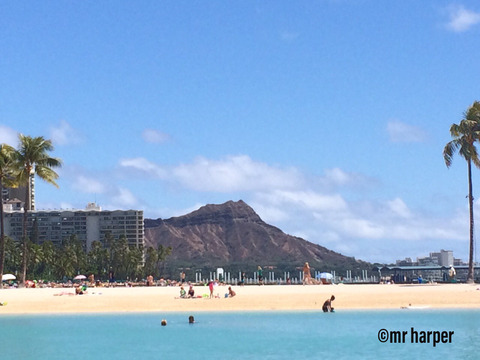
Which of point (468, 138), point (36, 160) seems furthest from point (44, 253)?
point (468, 138)

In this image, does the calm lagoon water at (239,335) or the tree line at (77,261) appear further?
the tree line at (77,261)

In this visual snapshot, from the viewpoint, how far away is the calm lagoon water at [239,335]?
3041cm

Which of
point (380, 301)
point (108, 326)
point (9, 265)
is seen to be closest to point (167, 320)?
point (108, 326)

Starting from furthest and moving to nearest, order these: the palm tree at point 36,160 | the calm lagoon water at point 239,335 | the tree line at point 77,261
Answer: the tree line at point 77,261
the palm tree at point 36,160
the calm lagoon water at point 239,335

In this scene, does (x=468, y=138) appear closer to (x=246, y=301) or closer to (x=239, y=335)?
(x=246, y=301)

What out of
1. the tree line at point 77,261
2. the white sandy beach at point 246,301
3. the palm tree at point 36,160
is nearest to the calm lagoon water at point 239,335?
the white sandy beach at point 246,301

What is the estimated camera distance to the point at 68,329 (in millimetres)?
39750

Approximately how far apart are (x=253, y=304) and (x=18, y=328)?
51.8 feet

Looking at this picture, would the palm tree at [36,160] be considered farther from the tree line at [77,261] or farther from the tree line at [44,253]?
the tree line at [77,261]

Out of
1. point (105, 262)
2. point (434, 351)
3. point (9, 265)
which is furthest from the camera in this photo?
point (105, 262)

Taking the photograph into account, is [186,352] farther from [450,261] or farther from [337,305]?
[450,261]

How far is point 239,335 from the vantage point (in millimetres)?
35844

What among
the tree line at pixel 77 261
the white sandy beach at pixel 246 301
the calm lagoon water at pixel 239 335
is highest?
Result: the tree line at pixel 77 261

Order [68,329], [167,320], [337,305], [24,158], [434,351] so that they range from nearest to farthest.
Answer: [434,351]
[68,329]
[167,320]
[337,305]
[24,158]
